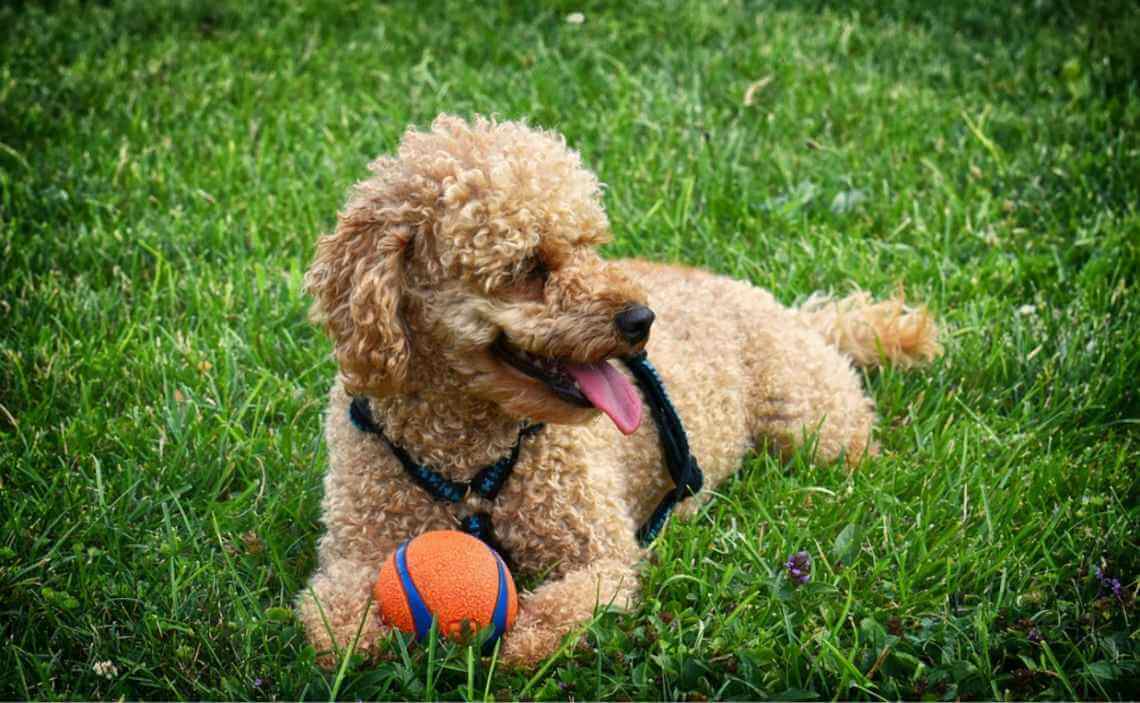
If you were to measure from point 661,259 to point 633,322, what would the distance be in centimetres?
227

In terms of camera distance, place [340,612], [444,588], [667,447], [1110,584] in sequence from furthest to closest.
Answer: [667,447]
[1110,584]
[340,612]
[444,588]

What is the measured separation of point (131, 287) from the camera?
15.3ft

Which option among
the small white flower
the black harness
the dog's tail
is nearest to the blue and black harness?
the black harness

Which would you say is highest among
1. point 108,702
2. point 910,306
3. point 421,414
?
point 421,414

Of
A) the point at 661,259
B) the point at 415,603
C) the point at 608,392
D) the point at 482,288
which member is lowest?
the point at 661,259

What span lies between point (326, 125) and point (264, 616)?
12.0 feet

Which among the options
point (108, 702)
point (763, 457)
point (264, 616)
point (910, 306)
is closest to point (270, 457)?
point (264, 616)

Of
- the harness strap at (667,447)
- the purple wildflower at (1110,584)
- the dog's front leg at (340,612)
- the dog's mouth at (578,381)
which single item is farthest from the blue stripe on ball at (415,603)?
the purple wildflower at (1110,584)

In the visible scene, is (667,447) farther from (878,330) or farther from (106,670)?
(106,670)

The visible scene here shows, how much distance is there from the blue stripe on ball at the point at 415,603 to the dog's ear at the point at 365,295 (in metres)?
0.45

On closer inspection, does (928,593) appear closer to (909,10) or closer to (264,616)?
(264,616)

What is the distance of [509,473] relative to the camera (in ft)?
10.2

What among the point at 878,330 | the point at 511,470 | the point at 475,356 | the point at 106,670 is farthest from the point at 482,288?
the point at 878,330

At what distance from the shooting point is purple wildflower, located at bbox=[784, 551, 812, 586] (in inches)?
120
